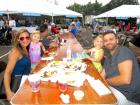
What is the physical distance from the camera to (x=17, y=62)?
163 inches

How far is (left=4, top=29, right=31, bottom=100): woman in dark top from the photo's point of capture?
3867 millimetres

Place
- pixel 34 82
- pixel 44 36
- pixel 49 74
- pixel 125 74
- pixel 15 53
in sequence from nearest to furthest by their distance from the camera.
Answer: pixel 34 82
pixel 125 74
pixel 49 74
pixel 15 53
pixel 44 36

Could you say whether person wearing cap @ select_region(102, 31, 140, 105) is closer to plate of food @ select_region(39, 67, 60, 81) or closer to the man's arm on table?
the man's arm on table

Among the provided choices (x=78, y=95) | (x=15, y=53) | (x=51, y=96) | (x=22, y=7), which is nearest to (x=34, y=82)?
(x=51, y=96)

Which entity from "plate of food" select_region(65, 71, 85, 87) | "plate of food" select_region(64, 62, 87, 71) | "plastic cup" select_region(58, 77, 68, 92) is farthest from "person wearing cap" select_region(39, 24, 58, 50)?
"plastic cup" select_region(58, 77, 68, 92)

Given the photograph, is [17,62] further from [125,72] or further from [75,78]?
[125,72]

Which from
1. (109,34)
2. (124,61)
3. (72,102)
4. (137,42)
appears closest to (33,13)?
(137,42)

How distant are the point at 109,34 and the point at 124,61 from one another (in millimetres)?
771

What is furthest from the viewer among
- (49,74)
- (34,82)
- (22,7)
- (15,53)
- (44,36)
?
(22,7)

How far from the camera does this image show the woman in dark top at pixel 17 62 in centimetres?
387

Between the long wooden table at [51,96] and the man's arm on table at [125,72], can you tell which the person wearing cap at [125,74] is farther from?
the long wooden table at [51,96]

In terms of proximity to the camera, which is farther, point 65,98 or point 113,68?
point 113,68

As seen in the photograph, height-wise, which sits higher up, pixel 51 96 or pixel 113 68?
pixel 113 68

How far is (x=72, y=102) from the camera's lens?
9.14ft
